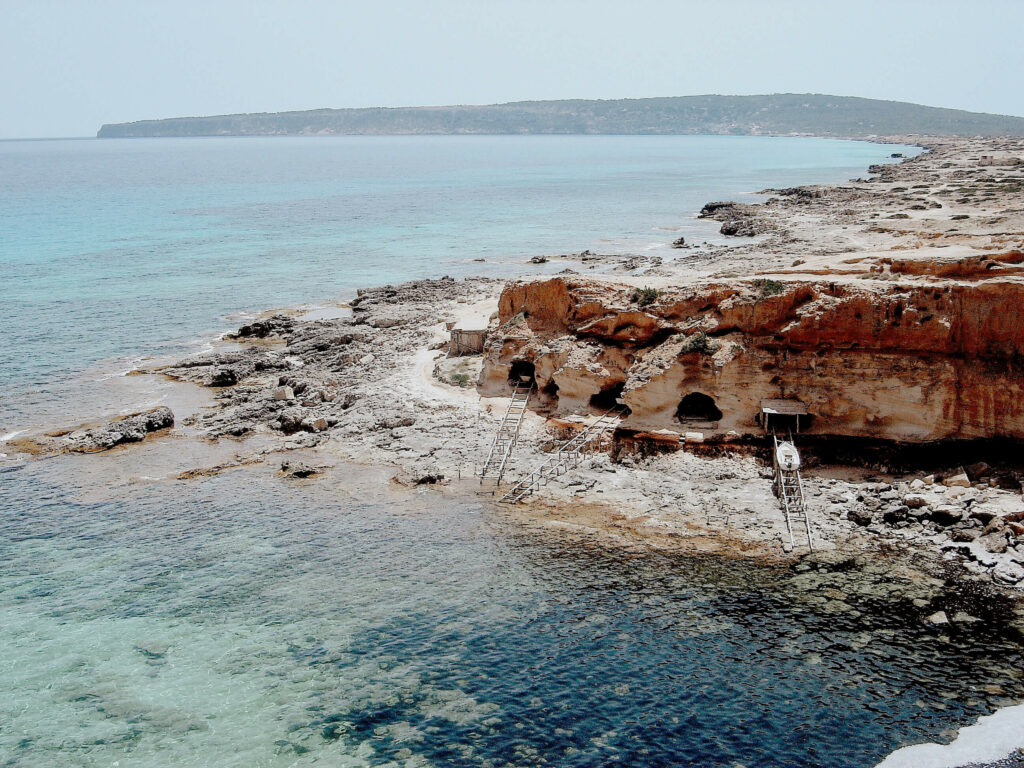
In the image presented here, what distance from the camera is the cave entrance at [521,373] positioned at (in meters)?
31.9

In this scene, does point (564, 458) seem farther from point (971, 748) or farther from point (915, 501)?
point (971, 748)

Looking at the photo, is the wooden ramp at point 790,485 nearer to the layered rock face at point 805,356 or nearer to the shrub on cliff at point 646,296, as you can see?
the layered rock face at point 805,356

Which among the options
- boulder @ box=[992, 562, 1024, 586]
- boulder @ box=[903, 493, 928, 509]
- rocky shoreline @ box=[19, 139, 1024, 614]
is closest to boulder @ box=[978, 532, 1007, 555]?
rocky shoreline @ box=[19, 139, 1024, 614]

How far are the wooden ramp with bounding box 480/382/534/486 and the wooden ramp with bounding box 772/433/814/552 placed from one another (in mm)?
8273

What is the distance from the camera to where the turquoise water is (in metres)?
46.4

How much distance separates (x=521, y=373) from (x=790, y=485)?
11700 millimetres

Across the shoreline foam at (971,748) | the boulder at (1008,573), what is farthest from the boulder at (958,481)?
the shoreline foam at (971,748)

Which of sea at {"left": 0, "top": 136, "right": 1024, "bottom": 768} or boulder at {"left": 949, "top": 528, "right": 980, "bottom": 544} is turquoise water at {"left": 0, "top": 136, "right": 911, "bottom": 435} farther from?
boulder at {"left": 949, "top": 528, "right": 980, "bottom": 544}

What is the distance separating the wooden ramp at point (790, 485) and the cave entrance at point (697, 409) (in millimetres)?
2643

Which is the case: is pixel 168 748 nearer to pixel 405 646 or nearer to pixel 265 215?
pixel 405 646

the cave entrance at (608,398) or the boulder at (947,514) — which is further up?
the cave entrance at (608,398)

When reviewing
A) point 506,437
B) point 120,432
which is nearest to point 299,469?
point 506,437

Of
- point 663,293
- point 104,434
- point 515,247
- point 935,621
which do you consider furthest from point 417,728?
point 515,247

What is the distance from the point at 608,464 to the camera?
26.5 meters
